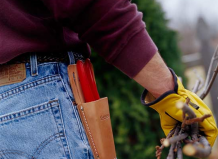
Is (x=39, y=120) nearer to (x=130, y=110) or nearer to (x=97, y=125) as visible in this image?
(x=97, y=125)

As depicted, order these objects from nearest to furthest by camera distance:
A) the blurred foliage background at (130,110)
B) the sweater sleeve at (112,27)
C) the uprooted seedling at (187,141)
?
the uprooted seedling at (187,141) → the sweater sleeve at (112,27) → the blurred foliage background at (130,110)

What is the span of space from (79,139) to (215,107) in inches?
132

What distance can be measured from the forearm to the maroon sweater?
23mm

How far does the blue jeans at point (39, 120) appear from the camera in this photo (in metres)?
1.15

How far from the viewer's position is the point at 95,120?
121cm

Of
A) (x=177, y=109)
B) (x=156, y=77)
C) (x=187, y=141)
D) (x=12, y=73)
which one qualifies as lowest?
(x=187, y=141)

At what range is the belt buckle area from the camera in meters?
1.18

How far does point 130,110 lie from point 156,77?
1.71 metres

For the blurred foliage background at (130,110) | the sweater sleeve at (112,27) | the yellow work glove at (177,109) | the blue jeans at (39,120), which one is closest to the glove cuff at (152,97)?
the yellow work glove at (177,109)

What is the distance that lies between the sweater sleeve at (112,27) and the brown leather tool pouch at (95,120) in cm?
19

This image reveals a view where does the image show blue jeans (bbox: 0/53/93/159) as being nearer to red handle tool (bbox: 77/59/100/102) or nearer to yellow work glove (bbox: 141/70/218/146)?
red handle tool (bbox: 77/59/100/102)

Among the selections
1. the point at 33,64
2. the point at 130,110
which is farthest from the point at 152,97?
the point at 130,110

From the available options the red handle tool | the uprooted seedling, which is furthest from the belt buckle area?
the uprooted seedling

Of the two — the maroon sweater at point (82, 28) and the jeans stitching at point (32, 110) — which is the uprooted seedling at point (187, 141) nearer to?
the maroon sweater at point (82, 28)
